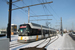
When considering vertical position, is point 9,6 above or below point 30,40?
above

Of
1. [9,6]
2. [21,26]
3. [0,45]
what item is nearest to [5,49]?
[0,45]

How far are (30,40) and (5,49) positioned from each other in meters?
7.65

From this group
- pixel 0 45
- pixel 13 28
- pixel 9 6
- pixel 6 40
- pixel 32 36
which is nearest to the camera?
pixel 0 45

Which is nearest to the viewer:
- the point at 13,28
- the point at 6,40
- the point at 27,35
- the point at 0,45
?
the point at 0,45

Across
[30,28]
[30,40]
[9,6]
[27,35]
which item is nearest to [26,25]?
[30,28]

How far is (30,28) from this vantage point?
42.0 feet

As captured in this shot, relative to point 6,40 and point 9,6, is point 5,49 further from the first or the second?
point 9,6

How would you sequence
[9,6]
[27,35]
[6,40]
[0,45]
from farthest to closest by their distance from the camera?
1. [9,6]
2. [27,35]
3. [6,40]
4. [0,45]

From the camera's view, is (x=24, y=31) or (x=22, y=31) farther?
(x=22, y=31)

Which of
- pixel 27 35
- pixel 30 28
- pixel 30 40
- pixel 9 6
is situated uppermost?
pixel 9 6

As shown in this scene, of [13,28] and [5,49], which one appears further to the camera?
[13,28]

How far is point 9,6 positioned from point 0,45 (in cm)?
1052

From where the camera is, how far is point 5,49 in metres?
5.20

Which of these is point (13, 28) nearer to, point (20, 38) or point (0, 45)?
point (20, 38)
